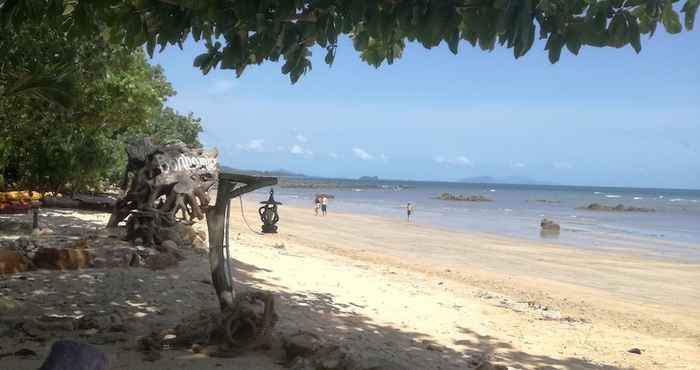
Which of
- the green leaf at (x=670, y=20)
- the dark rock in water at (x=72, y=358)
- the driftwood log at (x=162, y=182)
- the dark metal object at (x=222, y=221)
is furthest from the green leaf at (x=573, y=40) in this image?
the driftwood log at (x=162, y=182)

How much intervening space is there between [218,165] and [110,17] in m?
7.41

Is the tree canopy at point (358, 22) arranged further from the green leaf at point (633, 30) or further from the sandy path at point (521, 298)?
the sandy path at point (521, 298)

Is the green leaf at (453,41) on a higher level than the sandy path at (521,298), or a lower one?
A: higher

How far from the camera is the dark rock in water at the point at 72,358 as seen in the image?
232cm

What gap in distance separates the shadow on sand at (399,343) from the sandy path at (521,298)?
5 cm

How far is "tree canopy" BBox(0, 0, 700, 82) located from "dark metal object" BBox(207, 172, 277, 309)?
1379 mm

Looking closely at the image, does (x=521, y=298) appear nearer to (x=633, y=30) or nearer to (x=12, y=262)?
(x=12, y=262)

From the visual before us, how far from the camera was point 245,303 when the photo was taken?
468 centimetres

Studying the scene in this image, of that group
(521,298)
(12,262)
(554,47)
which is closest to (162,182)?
(12,262)

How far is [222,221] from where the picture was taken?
500cm

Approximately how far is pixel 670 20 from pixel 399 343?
3873mm

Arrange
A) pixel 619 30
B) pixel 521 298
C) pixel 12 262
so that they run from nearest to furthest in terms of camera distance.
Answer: pixel 619 30 < pixel 12 262 < pixel 521 298

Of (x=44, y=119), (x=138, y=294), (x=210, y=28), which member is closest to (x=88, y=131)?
(x=44, y=119)

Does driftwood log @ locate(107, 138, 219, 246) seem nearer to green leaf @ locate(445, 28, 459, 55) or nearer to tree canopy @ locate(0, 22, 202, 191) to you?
tree canopy @ locate(0, 22, 202, 191)
